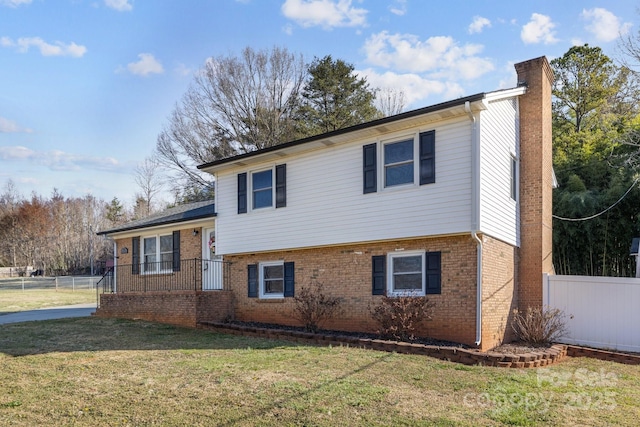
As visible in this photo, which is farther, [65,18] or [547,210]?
[547,210]

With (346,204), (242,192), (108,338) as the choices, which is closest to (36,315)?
(108,338)

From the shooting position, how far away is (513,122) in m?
13.3

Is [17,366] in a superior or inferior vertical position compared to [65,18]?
inferior

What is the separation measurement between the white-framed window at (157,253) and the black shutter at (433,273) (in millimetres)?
9934

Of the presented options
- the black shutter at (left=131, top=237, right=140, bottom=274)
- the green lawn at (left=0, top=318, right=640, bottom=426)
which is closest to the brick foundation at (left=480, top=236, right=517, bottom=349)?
the green lawn at (left=0, top=318, right=640, bottom=426)

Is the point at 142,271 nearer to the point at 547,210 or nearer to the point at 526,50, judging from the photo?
the point at 547,210

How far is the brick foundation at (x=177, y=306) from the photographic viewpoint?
14656 mm

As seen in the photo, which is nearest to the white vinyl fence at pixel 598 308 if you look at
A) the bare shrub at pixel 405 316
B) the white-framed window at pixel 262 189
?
the bare shrub at pixel 405 316

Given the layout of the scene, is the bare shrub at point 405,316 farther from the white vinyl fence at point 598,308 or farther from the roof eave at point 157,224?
the roof eave at point 157,224

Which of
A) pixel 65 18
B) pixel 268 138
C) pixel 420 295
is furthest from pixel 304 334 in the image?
pixel 268 138

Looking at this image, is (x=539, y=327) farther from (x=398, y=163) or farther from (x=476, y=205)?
(x=398, y=163)

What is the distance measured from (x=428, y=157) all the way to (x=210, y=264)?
846 cm

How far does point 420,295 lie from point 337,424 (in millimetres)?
6072

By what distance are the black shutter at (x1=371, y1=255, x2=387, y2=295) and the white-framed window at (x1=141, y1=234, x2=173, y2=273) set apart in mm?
8471
